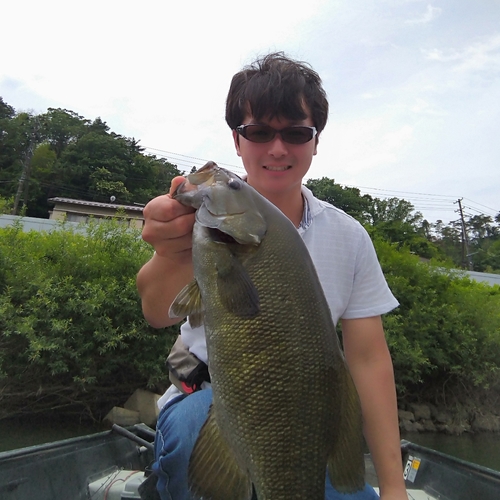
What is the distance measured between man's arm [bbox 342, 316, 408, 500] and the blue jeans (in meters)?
0.13

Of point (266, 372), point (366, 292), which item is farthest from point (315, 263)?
point (266, 372)

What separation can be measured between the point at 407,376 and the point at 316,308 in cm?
1228

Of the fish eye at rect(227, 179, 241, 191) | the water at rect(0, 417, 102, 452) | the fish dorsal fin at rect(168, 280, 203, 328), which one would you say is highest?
the fish eye at rect(227, 179, 241, 191)

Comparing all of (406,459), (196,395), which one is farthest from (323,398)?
(406,459)

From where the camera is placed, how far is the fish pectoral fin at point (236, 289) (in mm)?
1414

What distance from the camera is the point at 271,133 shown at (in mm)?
2162

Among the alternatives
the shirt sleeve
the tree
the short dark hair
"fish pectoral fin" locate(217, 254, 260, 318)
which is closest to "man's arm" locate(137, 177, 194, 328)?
"fish pectoral fin" locate(217, 254, 260, 318)

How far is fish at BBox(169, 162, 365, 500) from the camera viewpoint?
1.33m

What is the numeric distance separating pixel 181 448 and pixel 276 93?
5.14ft

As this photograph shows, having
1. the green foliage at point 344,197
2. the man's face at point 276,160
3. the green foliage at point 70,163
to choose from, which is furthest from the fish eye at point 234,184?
the green foliage at point 344,197

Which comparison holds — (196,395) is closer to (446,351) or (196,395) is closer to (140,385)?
(140,385)

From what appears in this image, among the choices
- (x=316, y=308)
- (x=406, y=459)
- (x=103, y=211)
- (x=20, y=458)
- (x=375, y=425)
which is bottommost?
(x=406, y=459)

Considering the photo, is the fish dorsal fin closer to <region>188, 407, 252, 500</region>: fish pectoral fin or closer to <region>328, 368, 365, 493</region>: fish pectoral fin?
<region>188, 407, 252, 500</region>: fish pectoral fin

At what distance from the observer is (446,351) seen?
13.6 meters
